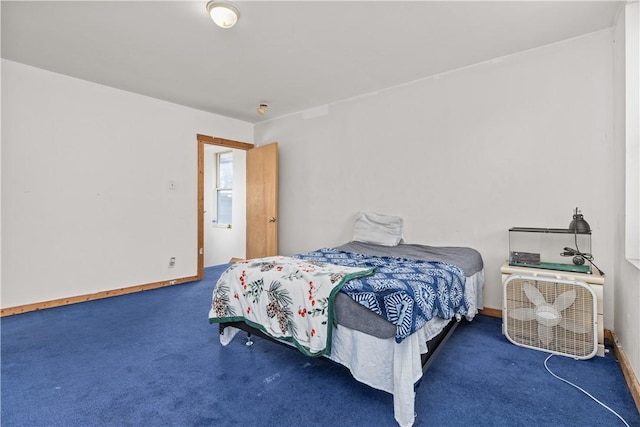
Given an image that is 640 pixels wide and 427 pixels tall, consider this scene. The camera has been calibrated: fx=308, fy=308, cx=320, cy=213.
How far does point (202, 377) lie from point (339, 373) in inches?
34.3

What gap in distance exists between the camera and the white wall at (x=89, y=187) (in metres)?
3.16

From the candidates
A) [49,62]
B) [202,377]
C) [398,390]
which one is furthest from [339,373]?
[49,62]

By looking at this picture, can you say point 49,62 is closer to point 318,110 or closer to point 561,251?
point 318,110

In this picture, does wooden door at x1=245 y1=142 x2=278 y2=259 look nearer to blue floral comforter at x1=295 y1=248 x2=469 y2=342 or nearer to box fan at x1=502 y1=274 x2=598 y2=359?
blue floral comforter at x1=295 y1=248 x2=469 y2=342

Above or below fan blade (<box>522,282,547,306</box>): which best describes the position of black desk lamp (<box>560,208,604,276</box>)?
above

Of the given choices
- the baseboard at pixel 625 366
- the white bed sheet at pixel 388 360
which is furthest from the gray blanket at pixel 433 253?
the baseboard at pixel 625 366

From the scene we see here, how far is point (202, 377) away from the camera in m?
1.95

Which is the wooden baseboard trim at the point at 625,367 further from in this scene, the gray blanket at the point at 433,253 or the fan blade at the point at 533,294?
the gray blanket at the point at 433,253

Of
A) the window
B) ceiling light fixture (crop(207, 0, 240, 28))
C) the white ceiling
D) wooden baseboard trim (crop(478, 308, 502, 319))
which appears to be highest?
the white ceiling

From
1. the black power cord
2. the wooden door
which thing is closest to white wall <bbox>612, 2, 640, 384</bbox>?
the black power cord

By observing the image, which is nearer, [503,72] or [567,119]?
[567,119]

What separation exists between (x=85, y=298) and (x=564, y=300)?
4672 millimetres

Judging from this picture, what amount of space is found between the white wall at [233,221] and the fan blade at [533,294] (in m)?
4.39

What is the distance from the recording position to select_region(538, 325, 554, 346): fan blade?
89.0 inches
